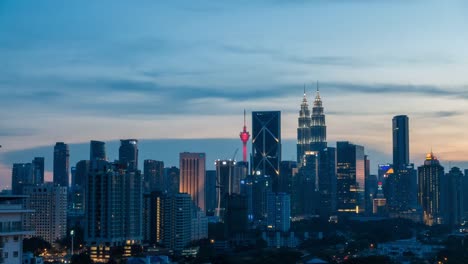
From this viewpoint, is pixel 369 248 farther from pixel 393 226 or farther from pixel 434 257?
pixel 393 226

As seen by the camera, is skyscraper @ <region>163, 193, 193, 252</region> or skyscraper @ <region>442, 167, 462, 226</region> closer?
skyscraper @ <region>163, 193, 193, 252</region>

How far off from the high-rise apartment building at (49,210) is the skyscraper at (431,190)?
66090 millimetres

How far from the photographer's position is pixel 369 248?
65312 mm

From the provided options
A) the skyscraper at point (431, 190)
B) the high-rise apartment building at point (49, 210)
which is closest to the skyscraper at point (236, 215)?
the high-rise apartment building at point (49, 210)

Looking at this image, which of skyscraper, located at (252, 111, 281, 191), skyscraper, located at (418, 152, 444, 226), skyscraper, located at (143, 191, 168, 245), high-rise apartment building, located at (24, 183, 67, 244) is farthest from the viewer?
skyscraper, located at (252, 111, 281, 191)

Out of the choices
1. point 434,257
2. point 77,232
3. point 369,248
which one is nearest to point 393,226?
point 369,248

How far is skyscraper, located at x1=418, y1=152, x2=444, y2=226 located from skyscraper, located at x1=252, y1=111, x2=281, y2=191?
2248 cm

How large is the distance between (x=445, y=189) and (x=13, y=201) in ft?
391

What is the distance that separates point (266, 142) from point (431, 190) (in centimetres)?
2768

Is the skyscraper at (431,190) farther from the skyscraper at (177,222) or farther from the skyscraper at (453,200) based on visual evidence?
the skyscraper at (177,222)

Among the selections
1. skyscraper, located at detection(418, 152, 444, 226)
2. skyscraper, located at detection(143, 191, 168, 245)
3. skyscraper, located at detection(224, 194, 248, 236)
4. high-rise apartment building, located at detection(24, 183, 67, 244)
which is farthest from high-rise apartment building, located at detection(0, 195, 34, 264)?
skyscraper, located at detection(418, 152, 444, 226)

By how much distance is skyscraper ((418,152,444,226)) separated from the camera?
4791 inches

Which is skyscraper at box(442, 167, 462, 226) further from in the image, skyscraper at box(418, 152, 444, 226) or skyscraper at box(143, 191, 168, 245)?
skyscraper at box(143, 191, 168, 245)

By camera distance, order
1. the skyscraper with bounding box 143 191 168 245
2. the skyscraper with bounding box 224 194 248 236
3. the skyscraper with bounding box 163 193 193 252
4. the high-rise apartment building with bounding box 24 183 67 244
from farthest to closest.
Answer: the skyscraper with bounding box 224 194 248 236
the skyscraper with bounding box 143 191 168 245
the skyscraper with bounding box 163 193 193 252
the high-rise apartment building with bounding box 24 183 67 244
